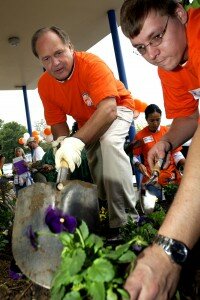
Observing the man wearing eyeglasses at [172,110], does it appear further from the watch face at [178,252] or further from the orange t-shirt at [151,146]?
the orange t-shirt at [151,146]

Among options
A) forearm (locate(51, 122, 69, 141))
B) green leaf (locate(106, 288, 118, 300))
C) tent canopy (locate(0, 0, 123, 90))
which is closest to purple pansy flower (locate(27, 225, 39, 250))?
green leaf (locate(106, 288, 118, 300))

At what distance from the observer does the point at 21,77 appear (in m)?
11.2

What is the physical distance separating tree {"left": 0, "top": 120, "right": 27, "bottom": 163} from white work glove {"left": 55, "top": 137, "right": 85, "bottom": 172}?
1938 inches

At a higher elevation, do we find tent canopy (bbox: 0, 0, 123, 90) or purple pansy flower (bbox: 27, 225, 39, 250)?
tent canopy (bbox: 0, 0, 123, 90)

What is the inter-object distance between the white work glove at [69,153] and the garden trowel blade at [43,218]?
1.37ft

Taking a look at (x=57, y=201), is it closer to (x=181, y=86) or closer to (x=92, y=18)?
(x=181, y=86)

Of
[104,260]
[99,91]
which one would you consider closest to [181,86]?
[99,91]

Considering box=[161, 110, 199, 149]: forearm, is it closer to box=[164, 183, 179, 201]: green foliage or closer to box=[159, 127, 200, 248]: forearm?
box=[159, 127, 200, 248]: forearm

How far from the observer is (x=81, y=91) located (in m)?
2.85

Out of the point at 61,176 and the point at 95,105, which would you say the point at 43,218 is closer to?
the point at 61,176

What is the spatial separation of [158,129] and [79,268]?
399 cm

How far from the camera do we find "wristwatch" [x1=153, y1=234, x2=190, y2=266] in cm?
84

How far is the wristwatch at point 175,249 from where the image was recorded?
2.75ft

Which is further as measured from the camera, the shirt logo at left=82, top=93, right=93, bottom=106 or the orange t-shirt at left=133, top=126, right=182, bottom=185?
the orange t-shirt at left=133, top=126, right=182, bottom=185
